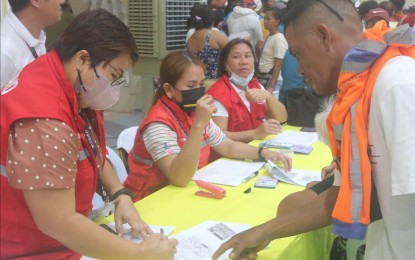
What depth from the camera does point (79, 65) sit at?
47.5 inches

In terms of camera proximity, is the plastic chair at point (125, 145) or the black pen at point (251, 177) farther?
the plastic chair at point (125, 145)

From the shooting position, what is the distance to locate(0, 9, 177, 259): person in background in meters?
1.04

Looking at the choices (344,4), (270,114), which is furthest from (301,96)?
(344,4)

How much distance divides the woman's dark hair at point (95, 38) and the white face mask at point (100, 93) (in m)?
0.05

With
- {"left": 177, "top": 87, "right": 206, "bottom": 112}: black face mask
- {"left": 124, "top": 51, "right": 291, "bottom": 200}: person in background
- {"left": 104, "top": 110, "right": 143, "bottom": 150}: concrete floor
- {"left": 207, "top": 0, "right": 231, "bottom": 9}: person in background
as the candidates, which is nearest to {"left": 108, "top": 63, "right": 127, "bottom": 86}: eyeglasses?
{"left": 124, "top": 51, "right": 291, "bottom": 200}: person in background

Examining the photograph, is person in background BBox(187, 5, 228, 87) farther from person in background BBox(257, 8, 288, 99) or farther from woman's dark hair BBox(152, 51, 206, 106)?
woman's dark hair BBox(152, 51, 206, 106)

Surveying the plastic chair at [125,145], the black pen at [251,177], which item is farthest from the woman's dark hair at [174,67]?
the black pen at [251,177]

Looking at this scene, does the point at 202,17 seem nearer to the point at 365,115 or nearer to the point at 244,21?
the point at 244,21

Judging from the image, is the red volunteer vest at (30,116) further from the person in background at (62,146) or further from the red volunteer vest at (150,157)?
the red volunteer vest at (150,157)

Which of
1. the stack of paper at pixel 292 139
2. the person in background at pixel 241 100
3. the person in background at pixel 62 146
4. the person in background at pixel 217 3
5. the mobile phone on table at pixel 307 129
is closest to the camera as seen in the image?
the person in background at pixel 62 146

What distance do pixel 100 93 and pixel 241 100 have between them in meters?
1.94

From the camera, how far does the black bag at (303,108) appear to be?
3.37 meters

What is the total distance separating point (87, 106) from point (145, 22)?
12.7 ft

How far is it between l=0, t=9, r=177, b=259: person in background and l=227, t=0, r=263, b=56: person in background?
13.4 feet
